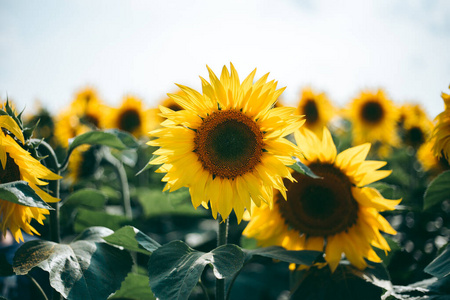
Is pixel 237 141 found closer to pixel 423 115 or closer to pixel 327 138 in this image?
pixel 327 138

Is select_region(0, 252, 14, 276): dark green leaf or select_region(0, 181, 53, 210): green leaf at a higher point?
select_region(0, 181, 53, 210): green leaf

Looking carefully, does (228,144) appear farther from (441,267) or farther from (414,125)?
(414,125)

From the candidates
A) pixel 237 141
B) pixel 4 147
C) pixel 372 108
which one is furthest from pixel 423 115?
pixel 4 147

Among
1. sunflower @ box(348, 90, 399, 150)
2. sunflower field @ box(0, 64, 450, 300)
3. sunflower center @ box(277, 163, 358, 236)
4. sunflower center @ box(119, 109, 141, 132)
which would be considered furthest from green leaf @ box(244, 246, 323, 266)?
sunflower @ box(348, 90, 399, 150)

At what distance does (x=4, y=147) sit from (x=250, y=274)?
188 centimetres

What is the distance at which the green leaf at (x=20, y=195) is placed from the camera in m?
1.09

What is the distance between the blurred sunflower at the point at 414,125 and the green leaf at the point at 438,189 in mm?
2285

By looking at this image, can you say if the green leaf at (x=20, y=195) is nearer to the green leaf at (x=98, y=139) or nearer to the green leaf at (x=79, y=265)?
the green leaf at (x=79, y=265)

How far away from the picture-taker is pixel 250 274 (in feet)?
8.82

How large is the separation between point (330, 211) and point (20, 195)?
1152 mm

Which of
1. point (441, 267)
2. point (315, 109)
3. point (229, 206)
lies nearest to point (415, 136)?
point (315, 109)

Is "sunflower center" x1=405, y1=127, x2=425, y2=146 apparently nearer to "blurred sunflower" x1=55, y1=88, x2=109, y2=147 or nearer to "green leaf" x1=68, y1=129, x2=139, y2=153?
"blurred sunflower" x1=55, y1=88, x2=109, y2=147

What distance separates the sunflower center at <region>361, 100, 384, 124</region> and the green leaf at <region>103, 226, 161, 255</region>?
3.33 metres

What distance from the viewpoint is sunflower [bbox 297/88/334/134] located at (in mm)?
3865
